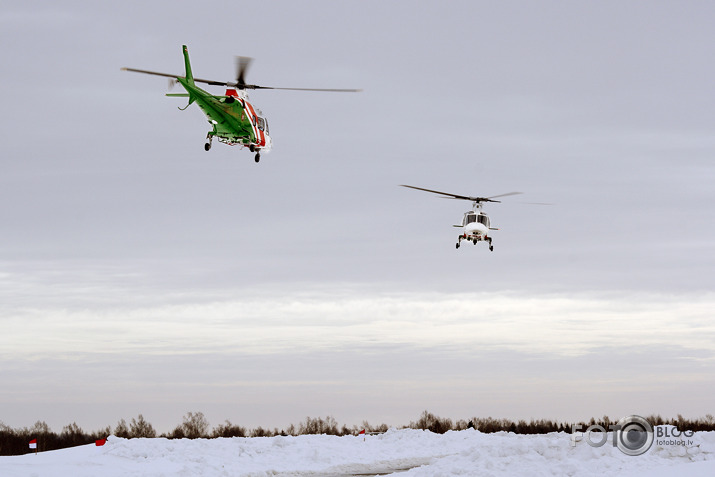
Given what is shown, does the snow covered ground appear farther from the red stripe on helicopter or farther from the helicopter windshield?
the helicopter windshield

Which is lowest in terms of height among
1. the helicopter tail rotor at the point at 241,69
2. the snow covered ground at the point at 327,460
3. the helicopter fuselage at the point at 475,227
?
the snow covered ground at the point at 327,460

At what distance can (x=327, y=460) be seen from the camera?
37.6 metres

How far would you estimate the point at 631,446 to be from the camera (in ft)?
112

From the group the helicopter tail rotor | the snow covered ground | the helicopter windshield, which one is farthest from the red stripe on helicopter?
the helicopter windshield

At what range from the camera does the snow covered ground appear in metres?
29.0

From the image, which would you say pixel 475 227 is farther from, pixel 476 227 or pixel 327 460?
pixel 327 460

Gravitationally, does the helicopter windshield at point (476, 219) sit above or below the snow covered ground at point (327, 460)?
above

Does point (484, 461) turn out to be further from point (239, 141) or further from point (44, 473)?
point (239, 141)

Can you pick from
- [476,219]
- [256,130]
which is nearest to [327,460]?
[256,130]

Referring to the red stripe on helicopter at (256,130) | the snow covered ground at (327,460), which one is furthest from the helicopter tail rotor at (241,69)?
the snow covered ground at (327,460)

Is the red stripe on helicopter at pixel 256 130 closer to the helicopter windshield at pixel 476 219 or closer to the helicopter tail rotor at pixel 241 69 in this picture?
the helicopter tail rotor at pixel 241 69

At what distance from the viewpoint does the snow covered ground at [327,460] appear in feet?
95.1

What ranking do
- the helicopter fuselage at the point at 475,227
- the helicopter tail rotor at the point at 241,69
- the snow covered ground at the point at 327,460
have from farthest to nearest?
the helicopter fuselage at the point at 475,227
the helicopter tail rotor at the point at 241,69
the snow covered ground at the point at 327,460

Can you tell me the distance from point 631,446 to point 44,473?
21687 millimetres
